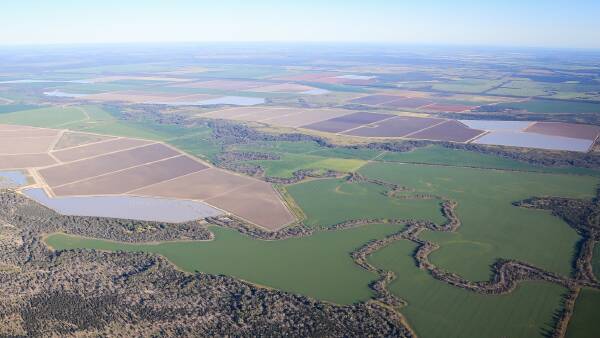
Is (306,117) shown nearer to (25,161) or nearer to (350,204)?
(25,161)

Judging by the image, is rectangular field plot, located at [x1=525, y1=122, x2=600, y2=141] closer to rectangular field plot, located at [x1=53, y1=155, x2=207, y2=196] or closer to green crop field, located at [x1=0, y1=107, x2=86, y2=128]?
rectangular field plot, located at [x1=53, y1=155, x2=207, y2=196]

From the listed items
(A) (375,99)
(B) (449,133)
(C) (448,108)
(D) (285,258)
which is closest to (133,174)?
(D) (285,258)

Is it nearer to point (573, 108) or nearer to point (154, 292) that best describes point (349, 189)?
point (154, 292)

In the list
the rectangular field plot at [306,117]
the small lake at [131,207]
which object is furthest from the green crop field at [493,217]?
the rectangular field plot at [306,117]

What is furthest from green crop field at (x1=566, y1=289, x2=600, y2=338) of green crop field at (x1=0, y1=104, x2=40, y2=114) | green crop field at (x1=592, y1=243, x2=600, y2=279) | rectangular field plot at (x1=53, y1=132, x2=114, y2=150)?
green crop field at (x1=0, y1=104, x2=40, y2=114)

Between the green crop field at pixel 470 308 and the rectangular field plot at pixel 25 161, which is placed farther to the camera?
the rectangular field plot at pixel 25 161

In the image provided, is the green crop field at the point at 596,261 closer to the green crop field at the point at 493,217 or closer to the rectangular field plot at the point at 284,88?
the green crop field at the point at 493,217
